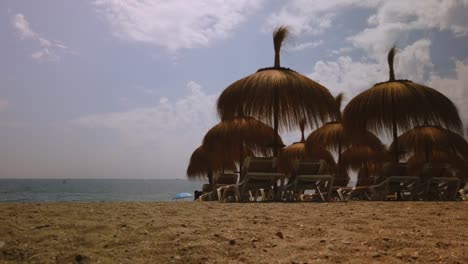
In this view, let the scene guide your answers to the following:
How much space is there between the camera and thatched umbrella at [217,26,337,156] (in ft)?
28.8

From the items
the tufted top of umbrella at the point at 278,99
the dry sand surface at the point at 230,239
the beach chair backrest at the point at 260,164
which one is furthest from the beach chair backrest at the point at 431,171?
the dry sand surface at the point at 230,239

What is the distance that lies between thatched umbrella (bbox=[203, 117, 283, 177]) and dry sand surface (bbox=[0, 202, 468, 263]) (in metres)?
9.65

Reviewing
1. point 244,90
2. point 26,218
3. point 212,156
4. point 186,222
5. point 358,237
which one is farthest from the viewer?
point 212,156

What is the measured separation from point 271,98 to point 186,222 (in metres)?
5.48

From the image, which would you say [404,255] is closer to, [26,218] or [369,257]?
[369,257]

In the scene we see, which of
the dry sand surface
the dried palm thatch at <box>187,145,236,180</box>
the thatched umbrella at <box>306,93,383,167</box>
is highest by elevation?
the thatched umbrella at <box>306,93,383,167</box>

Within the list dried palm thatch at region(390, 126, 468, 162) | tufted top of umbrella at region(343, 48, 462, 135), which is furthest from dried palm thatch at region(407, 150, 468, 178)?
tufted top of umbrella at region(343, 48, 462, 135)

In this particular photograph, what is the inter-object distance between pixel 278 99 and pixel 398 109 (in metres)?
2.88

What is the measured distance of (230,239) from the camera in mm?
3107

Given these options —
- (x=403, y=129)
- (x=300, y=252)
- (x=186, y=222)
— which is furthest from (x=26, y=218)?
(x=403, y=129)

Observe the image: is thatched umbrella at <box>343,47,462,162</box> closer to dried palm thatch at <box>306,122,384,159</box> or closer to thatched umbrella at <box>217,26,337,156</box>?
thatched umbrella at <box>217,26,337,156</box>

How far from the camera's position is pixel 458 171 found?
49.1ft

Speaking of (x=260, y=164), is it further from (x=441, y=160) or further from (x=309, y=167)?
(x=441, y=160)

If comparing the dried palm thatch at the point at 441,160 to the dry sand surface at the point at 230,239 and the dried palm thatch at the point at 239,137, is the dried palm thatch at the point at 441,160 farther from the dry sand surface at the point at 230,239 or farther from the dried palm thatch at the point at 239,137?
the dry sand surface at the point at 230,239
